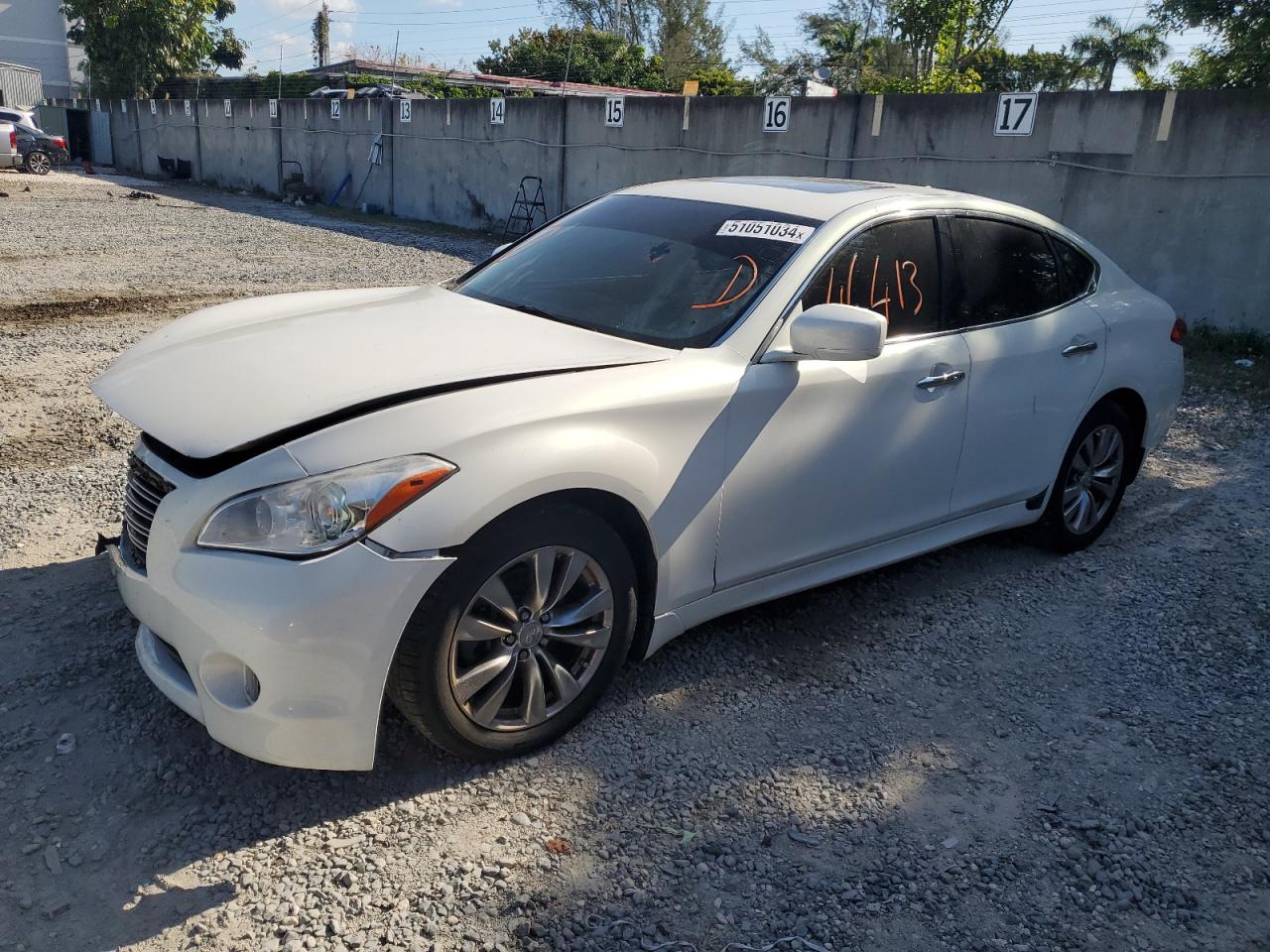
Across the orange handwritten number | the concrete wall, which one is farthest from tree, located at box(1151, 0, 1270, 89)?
the orange handwritten number

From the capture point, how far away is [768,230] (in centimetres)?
370

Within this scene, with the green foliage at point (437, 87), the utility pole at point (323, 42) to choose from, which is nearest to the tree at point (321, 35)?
the utility pole at point (323, 42)

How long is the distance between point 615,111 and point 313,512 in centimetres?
1673

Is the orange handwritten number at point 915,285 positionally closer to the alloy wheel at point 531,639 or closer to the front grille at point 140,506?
the alloy wheel at point 531,639

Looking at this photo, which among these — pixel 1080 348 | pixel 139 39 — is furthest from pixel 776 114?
pixel 139 39

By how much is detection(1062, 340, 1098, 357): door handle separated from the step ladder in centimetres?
1619

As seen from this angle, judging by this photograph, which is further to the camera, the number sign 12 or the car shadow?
the number sign 12

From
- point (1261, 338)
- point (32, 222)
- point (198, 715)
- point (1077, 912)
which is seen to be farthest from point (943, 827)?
point (32, 222)

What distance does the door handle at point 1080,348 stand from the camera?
443 cm

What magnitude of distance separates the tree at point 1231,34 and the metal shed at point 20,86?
A: 51468 mm

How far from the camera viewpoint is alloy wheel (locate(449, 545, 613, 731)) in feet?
9.25

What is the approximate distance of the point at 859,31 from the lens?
148ft

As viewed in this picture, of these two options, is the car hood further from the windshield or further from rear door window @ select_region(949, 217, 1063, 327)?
rear door window @ select_region(949, 217, 1063, 327)

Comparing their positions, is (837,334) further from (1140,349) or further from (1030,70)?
(1030,70)
